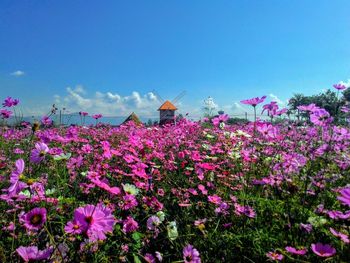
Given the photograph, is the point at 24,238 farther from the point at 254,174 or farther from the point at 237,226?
the point at 254,174

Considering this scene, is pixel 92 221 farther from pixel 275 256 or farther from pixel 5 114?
pixel 5 114

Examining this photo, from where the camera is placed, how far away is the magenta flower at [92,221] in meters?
1.13

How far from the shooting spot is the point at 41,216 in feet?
4.22

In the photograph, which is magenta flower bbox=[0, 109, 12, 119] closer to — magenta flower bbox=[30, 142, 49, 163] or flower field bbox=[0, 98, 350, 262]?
flower field bbox=[0, 98, 350, 262]

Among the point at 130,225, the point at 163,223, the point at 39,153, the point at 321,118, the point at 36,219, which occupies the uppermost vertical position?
the point at 321,118

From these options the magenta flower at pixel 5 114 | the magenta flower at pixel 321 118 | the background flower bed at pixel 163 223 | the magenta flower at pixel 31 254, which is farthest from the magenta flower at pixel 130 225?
the magenta flower at pixel 5 114

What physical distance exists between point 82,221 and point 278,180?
162cm

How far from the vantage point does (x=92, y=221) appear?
1.14 m

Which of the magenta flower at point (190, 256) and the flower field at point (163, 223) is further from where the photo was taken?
the magenta flower at point (190, 256)

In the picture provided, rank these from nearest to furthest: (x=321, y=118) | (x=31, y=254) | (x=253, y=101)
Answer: (x=31, y=254) < (x=253, y=101) < (x=321, y=118)

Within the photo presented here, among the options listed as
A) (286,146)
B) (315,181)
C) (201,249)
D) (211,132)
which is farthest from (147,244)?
(211,132)

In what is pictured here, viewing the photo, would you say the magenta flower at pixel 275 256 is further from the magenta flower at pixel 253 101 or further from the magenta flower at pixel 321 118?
the magenta flower at pixel 321 118

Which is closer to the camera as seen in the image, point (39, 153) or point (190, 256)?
point (190, 256)

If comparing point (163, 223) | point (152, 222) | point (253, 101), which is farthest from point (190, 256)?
point (253, 101)
